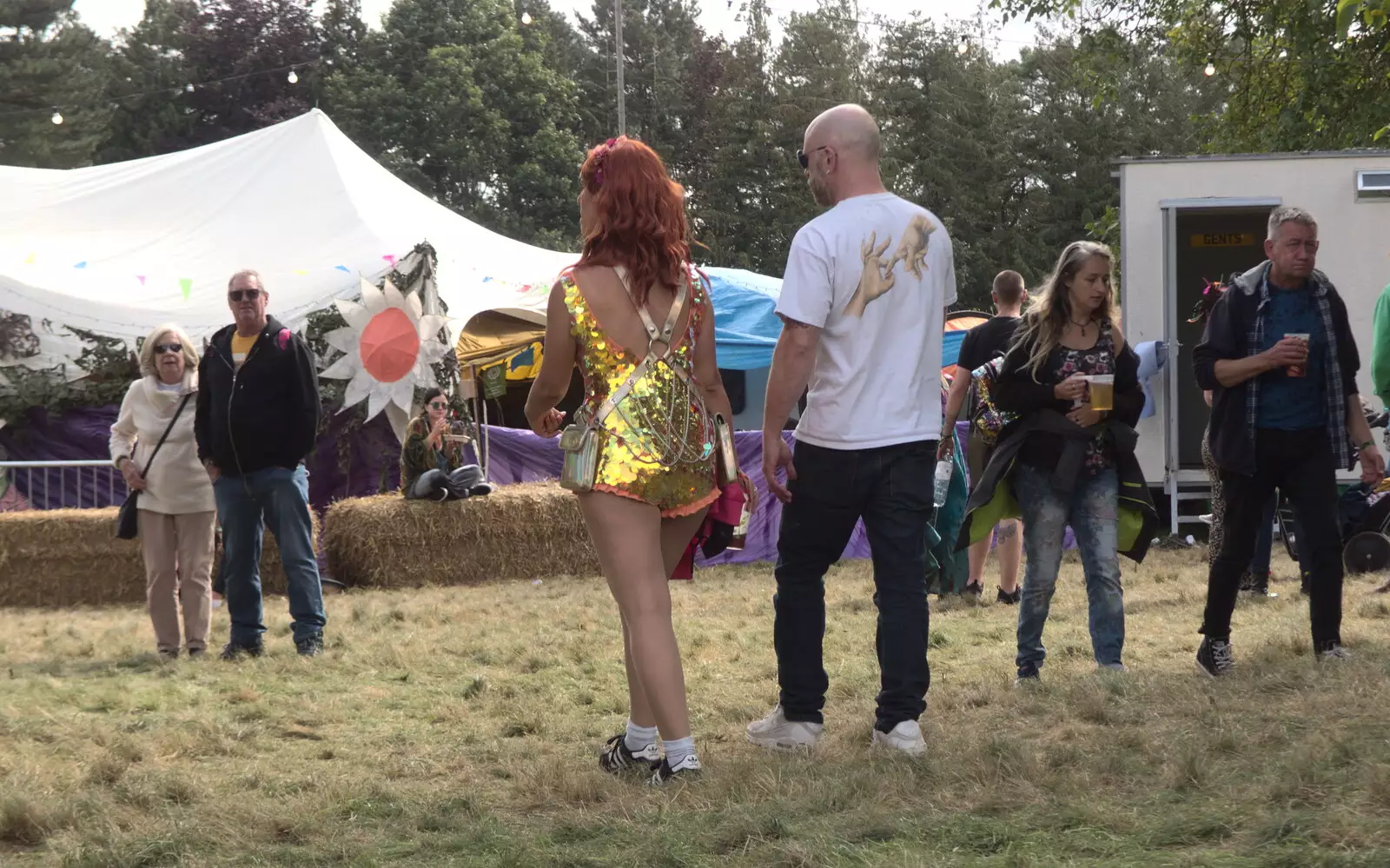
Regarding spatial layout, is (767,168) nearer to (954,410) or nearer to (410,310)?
(410,310)

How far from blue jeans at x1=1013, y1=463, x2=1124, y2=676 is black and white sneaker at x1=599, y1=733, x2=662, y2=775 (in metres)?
1.81

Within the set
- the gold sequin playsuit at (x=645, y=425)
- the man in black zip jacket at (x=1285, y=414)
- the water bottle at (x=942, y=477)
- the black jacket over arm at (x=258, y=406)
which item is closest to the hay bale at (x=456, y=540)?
the water bottle at (x=942, y=477)

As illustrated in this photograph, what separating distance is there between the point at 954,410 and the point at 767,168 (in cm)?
4066

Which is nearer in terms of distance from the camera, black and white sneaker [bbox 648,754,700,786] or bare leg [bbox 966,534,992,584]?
black and white sneaker [bbox 648,754,700,786]

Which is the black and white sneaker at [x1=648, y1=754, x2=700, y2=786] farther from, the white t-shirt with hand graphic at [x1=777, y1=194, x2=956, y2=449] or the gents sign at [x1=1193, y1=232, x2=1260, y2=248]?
the gents sign at [x1=1193, y1=232, x2=1260, y2=248]

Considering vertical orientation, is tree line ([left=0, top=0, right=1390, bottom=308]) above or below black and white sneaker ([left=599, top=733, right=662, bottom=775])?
above

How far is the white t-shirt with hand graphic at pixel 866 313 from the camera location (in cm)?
443

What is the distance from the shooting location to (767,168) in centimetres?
4750

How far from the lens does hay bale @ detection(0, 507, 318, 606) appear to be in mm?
11352

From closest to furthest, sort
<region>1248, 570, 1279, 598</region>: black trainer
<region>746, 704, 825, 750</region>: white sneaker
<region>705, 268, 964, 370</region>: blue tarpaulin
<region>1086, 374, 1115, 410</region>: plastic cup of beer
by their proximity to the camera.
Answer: <region>746, 704, 825, 750</region>: white sneaker
<region>1086, 374, 1115, 410</region>: plastic cup of beer
<region>1248, 570, 1279, 598</region>: black trainer
<region>705, 268, 964, 370</region>: blue tarpaulin

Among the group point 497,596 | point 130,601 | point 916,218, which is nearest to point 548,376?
point 916,218

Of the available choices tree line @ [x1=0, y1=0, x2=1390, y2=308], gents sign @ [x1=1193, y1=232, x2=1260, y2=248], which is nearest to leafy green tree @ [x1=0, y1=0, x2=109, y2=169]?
tree line @ [x1=0, y1=0, x2=1390, y2=308]

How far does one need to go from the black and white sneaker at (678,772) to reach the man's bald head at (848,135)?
1.79 metres

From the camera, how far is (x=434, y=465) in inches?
483
